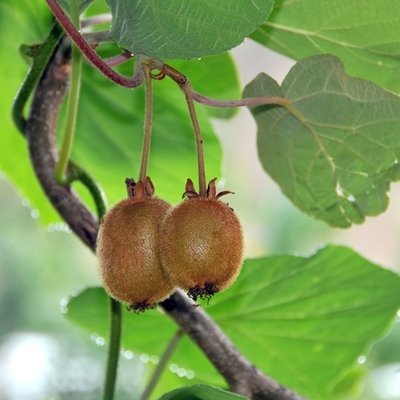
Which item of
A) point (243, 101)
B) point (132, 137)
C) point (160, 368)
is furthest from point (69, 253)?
point (243, 101)

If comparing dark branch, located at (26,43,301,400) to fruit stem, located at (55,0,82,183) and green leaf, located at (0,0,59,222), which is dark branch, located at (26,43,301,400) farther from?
green leaf, located at (0,0,59,222)

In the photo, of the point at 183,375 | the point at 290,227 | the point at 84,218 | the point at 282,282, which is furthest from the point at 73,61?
the point at 290,227

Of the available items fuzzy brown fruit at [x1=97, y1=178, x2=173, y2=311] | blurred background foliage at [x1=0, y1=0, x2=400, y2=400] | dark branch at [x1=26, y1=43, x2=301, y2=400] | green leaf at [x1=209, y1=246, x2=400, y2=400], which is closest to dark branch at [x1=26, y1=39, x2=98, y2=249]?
dark branch at [x1=26, y1=43, x2=301, y2=400]

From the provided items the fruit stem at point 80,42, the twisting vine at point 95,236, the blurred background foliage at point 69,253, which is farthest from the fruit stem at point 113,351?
the blurred background foliage at point 69,253

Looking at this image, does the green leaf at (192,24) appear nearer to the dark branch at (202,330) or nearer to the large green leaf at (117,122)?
the dark branch at (202,330)

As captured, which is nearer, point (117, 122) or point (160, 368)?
point (160, 368)

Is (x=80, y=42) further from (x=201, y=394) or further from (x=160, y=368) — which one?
(x=160, y=368)
